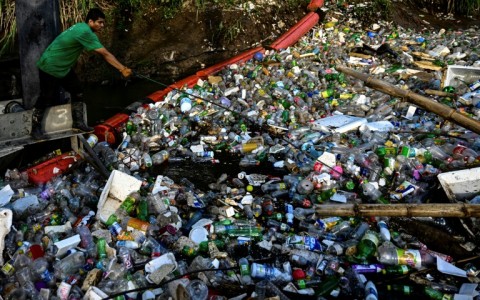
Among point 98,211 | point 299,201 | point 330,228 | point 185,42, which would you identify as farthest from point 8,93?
point 330,228

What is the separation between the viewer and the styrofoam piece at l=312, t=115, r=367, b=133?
232 inches

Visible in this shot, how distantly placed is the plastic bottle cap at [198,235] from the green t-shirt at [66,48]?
83.8 inches

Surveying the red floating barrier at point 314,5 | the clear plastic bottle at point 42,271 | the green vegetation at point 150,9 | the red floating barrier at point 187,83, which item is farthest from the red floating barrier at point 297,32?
the clear plastic bottle at point 42,271

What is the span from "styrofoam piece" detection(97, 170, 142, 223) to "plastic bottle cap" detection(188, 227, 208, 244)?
78cm

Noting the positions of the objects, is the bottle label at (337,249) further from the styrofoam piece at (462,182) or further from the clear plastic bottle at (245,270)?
the styrofoam piece at (462,182)

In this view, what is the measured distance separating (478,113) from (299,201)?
2.84m

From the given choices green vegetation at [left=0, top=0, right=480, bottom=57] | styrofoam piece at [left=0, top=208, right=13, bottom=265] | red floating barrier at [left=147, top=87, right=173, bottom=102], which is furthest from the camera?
green vegetation at [left=0, top=0, right=480, bottom=57]

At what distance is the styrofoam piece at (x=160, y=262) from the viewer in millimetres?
3711

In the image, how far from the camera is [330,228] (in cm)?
431

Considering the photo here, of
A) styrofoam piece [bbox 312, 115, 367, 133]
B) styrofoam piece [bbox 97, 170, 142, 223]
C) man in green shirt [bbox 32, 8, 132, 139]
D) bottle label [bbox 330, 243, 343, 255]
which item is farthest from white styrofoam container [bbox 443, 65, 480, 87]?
styrofoam piece [bbox 97, 170, 142, 223]

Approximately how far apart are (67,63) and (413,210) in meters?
3.71

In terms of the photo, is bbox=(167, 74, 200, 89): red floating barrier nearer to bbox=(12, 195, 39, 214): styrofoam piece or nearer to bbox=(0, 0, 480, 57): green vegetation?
bbox=(0, 0, 480, 57): green vegetation

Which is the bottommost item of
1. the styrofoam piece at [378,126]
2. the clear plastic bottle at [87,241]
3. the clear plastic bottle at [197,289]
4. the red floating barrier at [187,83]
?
the clear plastic bottle at [87,241]

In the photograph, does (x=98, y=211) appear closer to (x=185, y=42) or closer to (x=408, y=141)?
(x=408, y=141)
